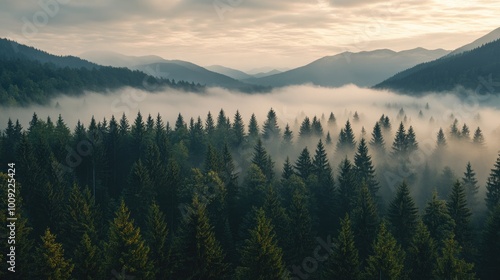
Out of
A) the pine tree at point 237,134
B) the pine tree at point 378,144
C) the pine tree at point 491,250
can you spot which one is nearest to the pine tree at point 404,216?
the pine tree at point 491,250

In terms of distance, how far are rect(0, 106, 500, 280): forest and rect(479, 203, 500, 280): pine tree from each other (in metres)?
0.14

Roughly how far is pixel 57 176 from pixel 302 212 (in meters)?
40.9

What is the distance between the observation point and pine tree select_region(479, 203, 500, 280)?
4722 centimetres

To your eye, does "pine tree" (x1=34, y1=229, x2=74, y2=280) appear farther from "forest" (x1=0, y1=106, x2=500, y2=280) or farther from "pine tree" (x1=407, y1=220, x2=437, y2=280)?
"pine tree" (x1=407, y1=220, x2=437, y2=280)

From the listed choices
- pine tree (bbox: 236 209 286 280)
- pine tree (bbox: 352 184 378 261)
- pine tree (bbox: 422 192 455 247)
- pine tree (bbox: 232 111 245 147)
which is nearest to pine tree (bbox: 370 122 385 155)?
pine tree (bbox: 232 111 245 147)

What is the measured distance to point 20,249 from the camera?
40656 millimetres

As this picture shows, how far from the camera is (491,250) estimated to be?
1886 inches

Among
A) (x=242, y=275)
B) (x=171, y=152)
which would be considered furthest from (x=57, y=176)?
(x=242, y=275)

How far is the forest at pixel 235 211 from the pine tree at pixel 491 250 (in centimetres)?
14

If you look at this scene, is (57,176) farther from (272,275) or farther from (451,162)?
(451,162)

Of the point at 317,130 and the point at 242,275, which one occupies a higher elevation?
the point at 317,130

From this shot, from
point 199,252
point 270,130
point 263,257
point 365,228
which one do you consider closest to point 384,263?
point 263,257

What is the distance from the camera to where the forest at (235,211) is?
3878 cm

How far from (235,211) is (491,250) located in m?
35.3
